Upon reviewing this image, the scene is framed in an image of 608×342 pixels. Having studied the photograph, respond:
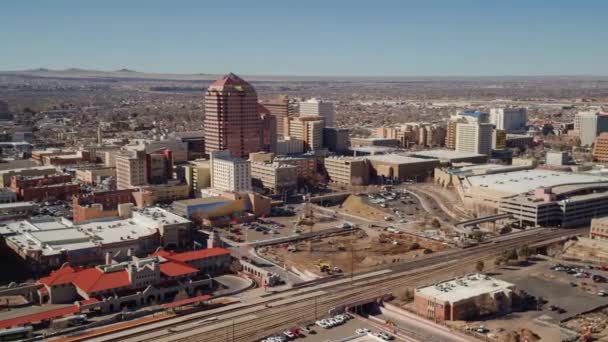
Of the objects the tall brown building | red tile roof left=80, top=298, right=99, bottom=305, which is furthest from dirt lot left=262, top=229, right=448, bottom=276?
the tall brown building

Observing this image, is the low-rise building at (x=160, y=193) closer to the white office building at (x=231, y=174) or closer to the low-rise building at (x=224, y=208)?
the white office building at (x=231, y=174)

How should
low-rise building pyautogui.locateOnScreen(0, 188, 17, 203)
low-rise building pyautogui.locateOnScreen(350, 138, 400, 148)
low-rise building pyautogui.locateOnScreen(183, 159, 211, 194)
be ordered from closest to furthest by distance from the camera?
low-rise building pyautogui.locateOnScreen(0, 188, 17, 203) < low-rise building pyautogui.locateOnScreen(183, 159, 211, 194) < low-rise building pyautogui.locateOnScreen(350, 138, 400, 148)

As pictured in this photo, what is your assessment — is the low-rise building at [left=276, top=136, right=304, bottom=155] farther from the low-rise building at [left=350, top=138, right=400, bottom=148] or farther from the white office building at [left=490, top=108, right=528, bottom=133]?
the white office building at [left=490, top=108, right=528, bottom=133]

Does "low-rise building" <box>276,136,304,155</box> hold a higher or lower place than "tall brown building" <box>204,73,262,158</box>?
lower

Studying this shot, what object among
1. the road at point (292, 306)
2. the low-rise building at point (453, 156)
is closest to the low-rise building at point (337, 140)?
the low-rise building at point (453, 156)

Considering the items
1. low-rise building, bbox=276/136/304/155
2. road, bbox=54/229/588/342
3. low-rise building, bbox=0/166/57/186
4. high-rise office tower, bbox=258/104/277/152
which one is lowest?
road, bbox=54/229/588/342

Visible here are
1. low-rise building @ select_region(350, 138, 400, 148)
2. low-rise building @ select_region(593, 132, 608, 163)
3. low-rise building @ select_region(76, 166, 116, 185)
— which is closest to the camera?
low-rise building @ select_region(76, 166, 116, 185)

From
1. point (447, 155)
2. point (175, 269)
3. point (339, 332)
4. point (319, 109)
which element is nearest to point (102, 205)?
point (175, 269)

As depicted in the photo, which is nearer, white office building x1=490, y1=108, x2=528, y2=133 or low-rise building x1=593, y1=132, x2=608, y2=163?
low-rise building x1=593, y1=132, x2=608, y2=163
